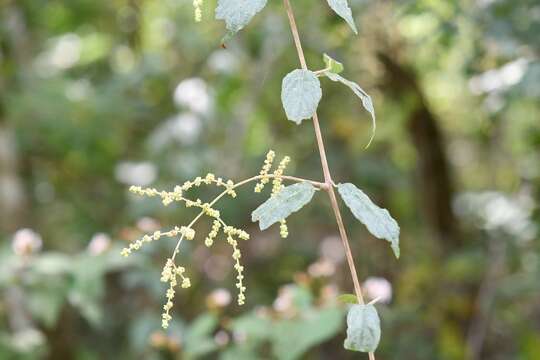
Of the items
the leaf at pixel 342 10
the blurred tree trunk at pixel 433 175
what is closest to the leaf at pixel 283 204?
the leaf at pixel 342 10

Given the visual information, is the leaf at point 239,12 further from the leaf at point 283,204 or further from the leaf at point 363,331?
the leaf at point 363,331

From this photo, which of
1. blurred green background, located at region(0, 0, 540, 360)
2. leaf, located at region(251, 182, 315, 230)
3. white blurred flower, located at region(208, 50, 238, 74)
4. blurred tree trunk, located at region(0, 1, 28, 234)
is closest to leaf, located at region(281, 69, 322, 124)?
leaf, located at region(251, 182, 315, 230)

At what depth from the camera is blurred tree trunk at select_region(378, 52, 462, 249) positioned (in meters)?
3.10

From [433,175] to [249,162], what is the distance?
0.86 meters

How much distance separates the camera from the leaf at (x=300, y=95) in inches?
31.6

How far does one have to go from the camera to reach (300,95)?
0.82 metres

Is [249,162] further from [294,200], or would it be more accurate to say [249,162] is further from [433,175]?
[294,200]

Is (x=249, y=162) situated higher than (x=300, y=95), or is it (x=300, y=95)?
(x=249, y=162)

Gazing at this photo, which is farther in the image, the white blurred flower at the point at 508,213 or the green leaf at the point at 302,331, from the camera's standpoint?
the white blurred flower at the point at 508,213

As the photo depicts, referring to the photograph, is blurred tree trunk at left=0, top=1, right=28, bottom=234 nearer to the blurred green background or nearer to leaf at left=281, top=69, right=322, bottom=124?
the blurred green background

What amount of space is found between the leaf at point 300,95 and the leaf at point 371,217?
0.12 m

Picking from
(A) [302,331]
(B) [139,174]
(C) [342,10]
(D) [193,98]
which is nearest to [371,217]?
(C) [342,10]

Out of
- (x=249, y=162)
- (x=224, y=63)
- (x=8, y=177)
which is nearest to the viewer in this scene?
(x=8, y=177)

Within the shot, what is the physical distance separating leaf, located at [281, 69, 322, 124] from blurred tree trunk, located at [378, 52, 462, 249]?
2.26 metres
